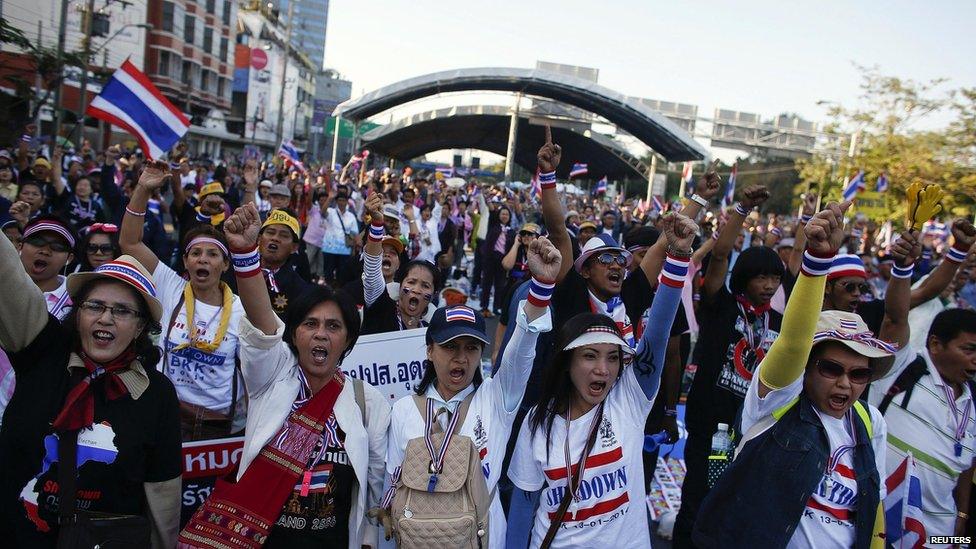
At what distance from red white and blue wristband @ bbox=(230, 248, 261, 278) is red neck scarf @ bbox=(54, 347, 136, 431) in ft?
1.63

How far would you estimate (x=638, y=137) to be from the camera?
3531 centimetres

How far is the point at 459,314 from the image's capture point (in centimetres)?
300

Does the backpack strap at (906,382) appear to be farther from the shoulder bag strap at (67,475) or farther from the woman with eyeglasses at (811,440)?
the shoulder bag strap at (67,475)

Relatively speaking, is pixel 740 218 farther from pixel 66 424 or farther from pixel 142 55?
pixel 142 55

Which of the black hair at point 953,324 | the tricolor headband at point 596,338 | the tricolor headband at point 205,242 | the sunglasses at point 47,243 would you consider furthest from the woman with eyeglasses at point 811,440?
the sunglasses at point 47,243

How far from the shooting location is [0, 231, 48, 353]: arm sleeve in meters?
2.32

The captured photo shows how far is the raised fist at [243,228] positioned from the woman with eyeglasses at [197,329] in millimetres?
1323

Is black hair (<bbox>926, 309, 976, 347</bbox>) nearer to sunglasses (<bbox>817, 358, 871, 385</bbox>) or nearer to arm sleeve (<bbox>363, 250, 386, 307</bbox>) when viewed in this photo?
sunglasses (<bbox>817, 358, 871, 385</bbox>)

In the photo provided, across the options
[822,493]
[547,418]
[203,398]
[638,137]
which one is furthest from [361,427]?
[638,137]

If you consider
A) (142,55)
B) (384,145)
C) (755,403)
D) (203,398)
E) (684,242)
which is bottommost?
(203,398)

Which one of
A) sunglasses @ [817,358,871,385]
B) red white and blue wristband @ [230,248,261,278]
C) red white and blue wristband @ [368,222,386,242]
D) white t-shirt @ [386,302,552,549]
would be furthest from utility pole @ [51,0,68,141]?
sunglasses @ [817,358,871,385]

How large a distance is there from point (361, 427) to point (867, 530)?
2.01 meters

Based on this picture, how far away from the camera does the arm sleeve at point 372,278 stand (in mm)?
4621

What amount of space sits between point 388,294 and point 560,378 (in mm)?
2137
